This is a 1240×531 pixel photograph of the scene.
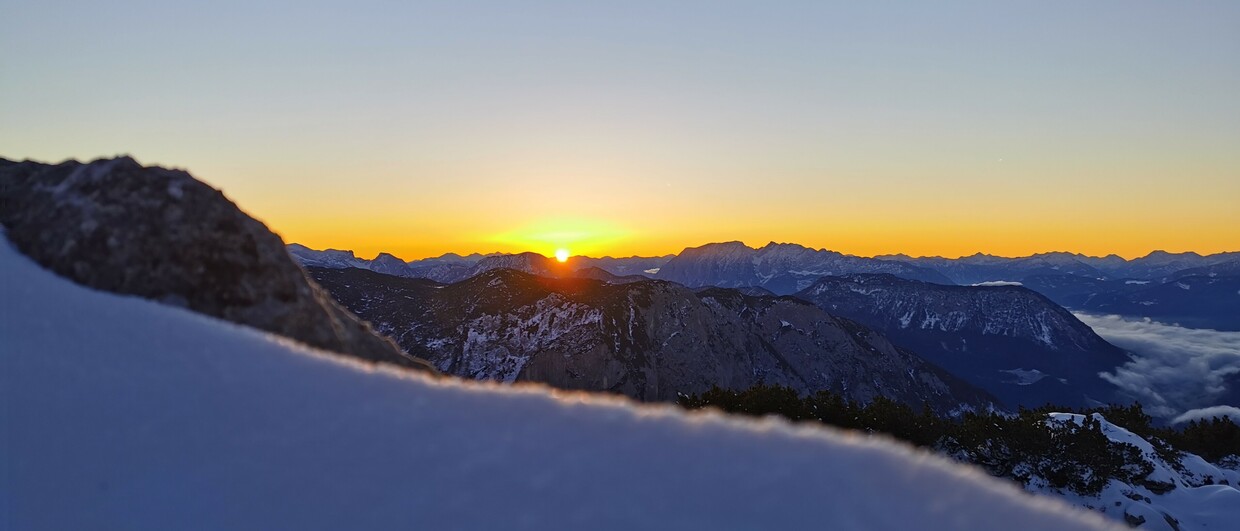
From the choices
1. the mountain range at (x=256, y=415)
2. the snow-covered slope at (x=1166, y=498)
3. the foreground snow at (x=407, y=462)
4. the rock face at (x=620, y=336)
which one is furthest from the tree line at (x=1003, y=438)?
the rock face at (x=620, y=336)

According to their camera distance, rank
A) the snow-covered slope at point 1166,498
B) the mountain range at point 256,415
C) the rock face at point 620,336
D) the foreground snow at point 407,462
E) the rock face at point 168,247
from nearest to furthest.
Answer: the foreground snow at point 407,462 < the mountain range at point 256,415 < the rock face at point 168,247 < the snow-covered slope at point 1166,498 < the rock face at point 620,336

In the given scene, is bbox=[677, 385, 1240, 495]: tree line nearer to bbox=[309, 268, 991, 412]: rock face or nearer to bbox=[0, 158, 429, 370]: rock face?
bbox=[0, 158, 429, 370]: rock face

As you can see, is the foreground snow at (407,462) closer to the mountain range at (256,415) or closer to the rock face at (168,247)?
the mountain range at (256,415)

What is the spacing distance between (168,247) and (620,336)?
340 ft

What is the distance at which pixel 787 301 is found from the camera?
16200cm

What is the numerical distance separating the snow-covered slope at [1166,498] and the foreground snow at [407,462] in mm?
21782

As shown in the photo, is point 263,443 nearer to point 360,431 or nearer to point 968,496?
point 360,431

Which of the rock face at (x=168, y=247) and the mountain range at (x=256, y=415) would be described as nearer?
the mountain range at (x=256, y=415)

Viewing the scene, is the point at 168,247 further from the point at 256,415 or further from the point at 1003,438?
the point at 1003,438

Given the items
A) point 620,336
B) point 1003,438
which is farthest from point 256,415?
point 620,336

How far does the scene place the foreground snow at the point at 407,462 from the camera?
3.04 meters

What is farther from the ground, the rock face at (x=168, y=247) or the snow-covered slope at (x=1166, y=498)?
the rock face at (x=168, y=247)

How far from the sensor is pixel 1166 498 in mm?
22469

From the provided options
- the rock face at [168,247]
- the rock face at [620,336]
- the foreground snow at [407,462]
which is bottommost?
the rock face at [620,336]
